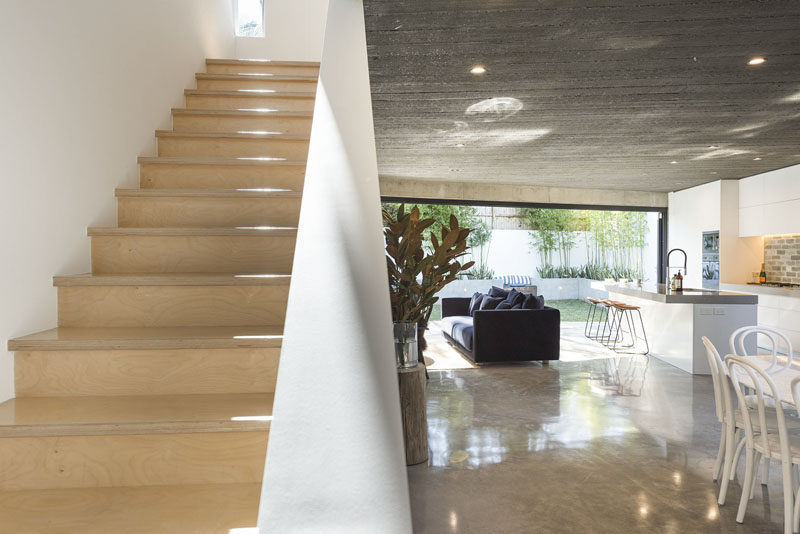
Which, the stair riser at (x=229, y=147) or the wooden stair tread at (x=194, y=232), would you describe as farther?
the stair riser at (x=229, y=147)

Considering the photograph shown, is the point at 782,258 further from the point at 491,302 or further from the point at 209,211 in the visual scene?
the point at 209,211

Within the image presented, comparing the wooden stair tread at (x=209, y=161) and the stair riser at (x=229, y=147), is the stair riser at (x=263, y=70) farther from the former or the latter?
the wooden stair tread at (x=209, y=161)

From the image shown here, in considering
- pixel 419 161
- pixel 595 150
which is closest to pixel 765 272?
pixel 595 150

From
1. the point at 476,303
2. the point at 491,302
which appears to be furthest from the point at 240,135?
the point at 476,303

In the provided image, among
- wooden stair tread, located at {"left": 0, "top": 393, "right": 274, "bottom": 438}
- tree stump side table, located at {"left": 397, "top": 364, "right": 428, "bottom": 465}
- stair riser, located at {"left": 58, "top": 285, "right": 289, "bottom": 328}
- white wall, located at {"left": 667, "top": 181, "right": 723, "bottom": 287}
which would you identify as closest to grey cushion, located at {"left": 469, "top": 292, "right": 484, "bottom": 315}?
white wall, located at {"left": 667, "top": 181, "right": 723, "bottom": 287}

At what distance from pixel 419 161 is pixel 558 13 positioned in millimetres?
4821

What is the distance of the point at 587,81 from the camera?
416 cm

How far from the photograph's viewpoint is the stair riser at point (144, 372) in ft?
5.36

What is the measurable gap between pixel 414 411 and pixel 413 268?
3.00 feet

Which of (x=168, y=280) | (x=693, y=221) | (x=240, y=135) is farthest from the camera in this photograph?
(x=693, y=221)

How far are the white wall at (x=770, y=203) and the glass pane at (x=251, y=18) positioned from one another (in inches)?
275

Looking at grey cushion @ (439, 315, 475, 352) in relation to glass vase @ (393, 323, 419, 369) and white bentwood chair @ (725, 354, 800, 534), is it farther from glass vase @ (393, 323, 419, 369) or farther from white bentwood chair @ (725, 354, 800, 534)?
white bentwood chair @ (725, 354, 800, 534)

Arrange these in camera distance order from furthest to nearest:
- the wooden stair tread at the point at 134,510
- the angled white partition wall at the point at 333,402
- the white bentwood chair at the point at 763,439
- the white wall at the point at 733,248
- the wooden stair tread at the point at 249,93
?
the white wall at the point at 733,248
the wooden stair tread at the point at 249,93
the white bentwood chair at the point at 763,439
the wooden stair tread at the point at 134,510
the angled white partition wall at the point at 333,402

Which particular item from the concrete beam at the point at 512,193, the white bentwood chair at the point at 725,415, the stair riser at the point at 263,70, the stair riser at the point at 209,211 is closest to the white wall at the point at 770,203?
the concrete beam at the point at 512,193
